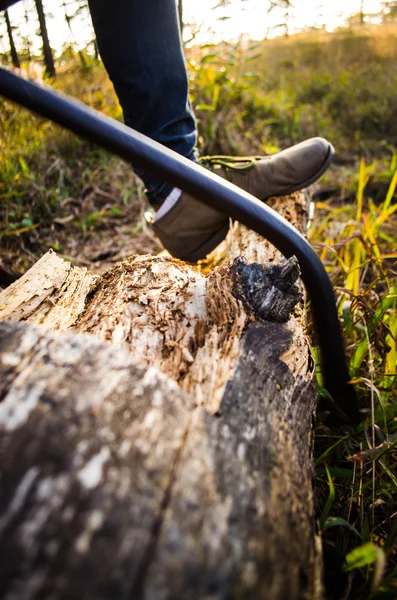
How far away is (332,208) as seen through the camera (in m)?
2.87

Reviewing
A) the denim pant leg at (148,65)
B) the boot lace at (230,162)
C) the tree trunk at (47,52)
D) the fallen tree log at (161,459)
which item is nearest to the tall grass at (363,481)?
the fallen tree log at (161,459)

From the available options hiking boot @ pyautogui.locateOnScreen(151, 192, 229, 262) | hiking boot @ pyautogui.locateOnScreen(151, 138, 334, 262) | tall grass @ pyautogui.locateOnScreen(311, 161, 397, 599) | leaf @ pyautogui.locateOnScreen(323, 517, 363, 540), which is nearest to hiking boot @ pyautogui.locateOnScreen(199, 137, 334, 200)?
hiking boot @ pyautogui.locateOnScreen(151, 138, 334, 262)

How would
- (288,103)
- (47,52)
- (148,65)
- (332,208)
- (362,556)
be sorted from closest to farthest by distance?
1. (362,556)
2. (148,65)
3. (332,208)
4. (47,52)
5. (288,103)

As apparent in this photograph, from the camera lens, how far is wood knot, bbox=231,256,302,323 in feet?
2.52

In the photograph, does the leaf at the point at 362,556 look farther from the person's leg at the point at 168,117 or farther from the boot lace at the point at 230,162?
the boot lace at the point at 230,162

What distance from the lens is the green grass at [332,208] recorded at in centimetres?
89

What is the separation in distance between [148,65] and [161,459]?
1273 mm

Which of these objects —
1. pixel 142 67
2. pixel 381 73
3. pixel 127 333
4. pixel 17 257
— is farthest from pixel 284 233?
pixel 381 73

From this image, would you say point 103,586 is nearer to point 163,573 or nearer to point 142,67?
point 163,573

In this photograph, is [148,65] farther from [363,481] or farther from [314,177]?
[363,481]

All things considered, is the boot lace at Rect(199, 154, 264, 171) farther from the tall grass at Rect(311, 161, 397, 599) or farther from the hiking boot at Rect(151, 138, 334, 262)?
the tall grass at Rect(311, 161, 397, 599)

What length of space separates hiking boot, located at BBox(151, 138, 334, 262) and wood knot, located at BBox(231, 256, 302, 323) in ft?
2.45

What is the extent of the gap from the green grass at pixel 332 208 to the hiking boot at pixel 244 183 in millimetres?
296

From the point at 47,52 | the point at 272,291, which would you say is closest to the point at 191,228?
the point at 272,291
